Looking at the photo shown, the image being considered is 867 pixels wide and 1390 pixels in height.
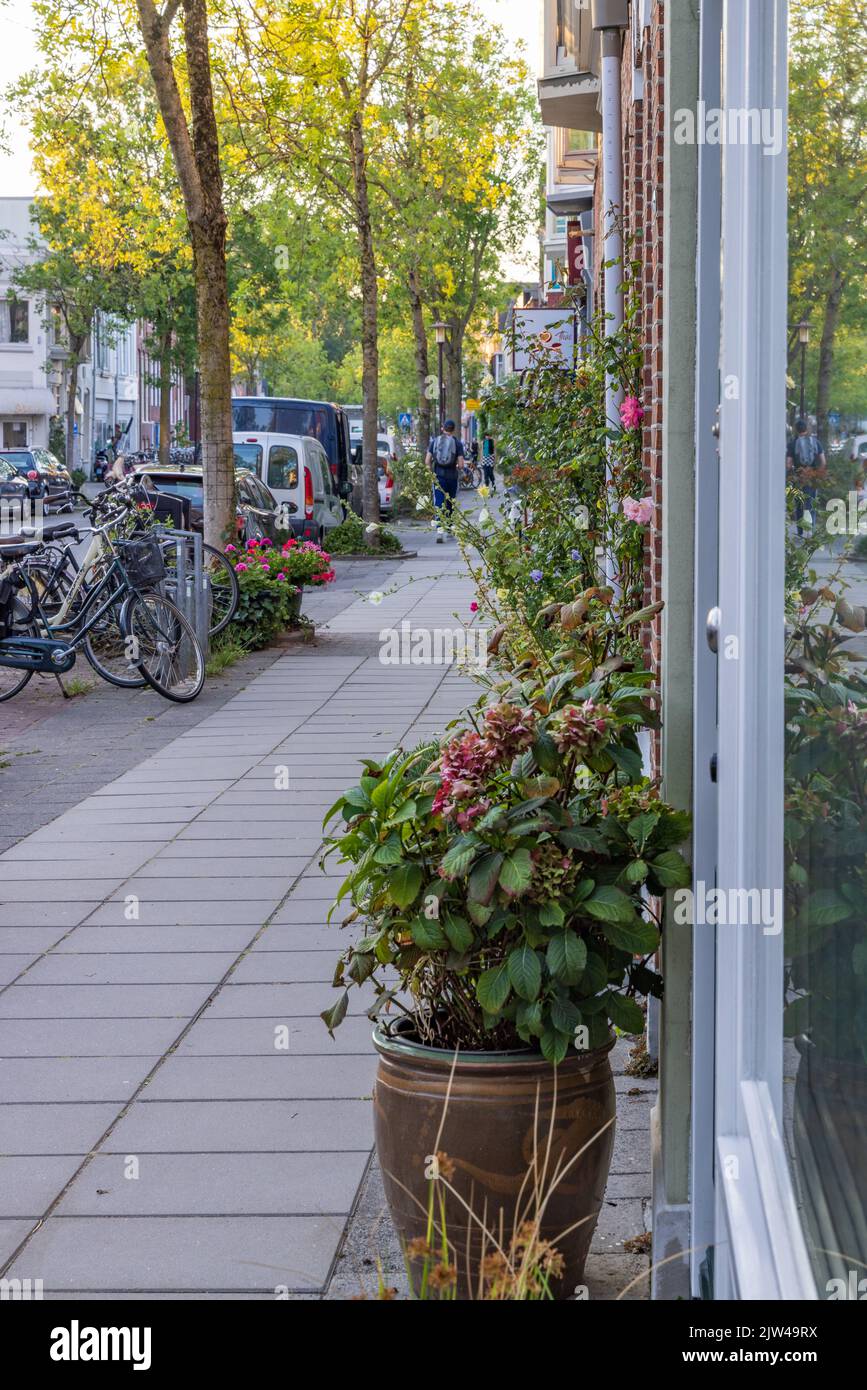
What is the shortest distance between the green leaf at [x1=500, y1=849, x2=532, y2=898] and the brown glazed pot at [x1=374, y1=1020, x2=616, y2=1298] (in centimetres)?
37

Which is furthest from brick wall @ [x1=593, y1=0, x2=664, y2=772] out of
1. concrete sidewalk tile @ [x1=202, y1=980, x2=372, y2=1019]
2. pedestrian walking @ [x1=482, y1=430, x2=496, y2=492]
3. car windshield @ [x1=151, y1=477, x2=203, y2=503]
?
car windshield @ [x1=151, y1=477, x2=203, y2=503]

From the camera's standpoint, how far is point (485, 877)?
3158mm

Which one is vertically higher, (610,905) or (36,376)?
(36,376)

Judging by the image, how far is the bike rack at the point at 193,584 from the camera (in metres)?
13.3

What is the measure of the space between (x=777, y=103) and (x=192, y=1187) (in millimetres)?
→ 2808

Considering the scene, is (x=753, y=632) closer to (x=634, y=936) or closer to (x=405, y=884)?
(x=634, y=936)

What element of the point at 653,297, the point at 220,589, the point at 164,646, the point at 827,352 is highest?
the point at 653,297

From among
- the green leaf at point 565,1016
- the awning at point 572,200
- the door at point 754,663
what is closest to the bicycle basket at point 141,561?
the awning at point 572,200

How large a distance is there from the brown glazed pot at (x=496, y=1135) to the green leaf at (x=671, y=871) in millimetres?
360

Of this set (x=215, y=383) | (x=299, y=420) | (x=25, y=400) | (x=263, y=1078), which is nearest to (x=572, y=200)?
(x=215, y=383)

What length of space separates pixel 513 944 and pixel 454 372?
5787cm

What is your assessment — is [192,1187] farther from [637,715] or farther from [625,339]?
[625,339]

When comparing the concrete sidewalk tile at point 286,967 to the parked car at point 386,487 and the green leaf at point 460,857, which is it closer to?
the green leaf at point 460,857

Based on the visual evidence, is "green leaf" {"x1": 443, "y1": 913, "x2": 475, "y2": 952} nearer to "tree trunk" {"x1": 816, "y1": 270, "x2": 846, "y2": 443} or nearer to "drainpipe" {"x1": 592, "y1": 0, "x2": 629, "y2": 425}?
"tree trunk" {"x1": 816, "y1": 270, "x2": 846, "y2": 443}
